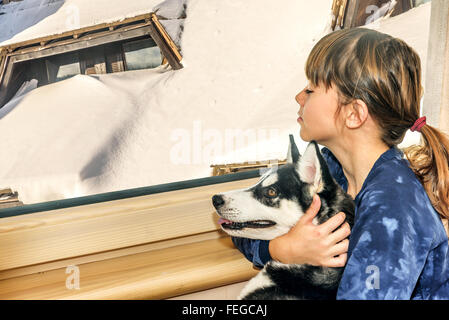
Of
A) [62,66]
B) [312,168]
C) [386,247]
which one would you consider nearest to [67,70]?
[62,66]

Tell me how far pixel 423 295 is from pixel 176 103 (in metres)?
0.59

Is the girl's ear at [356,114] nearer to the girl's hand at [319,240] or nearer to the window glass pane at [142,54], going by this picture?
the girl's hand at [319,240]

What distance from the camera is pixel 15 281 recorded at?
74 centimetres

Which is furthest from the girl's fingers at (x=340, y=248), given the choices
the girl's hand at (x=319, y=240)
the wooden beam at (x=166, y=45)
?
the wooden beam at (x=166, y=45)

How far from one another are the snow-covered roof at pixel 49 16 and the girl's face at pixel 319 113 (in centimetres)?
42

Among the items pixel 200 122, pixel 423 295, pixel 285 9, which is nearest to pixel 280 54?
pixel 285 9

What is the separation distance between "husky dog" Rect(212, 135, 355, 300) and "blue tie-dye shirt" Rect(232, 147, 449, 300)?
45 millimetres

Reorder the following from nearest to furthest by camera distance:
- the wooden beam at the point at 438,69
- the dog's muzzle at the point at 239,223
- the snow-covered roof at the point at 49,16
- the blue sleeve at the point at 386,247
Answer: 1. the blue sleeve at the point at 386,247
2. the dog's muzzle at the point at 239,223
3. the snow-covered roof at the point at 49,16
4. the wooden beam at the point at 438,69

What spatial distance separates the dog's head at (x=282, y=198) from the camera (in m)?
0.55

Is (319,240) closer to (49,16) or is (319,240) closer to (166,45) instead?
(166,45)

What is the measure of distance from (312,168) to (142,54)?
1.45 ft

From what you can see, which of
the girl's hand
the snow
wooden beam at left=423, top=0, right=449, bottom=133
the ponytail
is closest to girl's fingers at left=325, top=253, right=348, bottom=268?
the girl's hand

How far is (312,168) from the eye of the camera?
550 millimetres

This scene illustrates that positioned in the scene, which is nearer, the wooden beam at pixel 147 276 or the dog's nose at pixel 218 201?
the dog's nose at pixel 218 201
